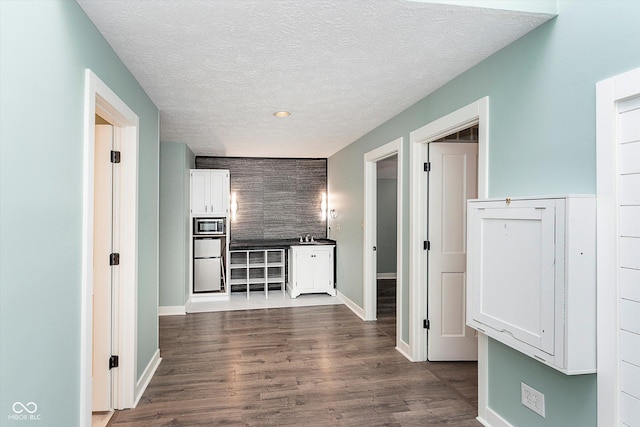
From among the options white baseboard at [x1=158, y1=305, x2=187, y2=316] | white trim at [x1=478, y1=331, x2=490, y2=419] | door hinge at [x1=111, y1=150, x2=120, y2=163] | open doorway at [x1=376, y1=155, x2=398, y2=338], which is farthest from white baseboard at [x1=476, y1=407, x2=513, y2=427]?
open doorway at [x1=376, y1=155, x2=398, y2=338]

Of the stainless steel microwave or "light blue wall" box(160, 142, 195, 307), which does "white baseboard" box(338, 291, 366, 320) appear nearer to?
the stainless steel microwave

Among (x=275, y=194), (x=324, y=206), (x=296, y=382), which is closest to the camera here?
(x=296, y=382)

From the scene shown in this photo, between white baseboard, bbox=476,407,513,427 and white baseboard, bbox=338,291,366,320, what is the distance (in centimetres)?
258

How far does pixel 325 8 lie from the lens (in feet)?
6.04

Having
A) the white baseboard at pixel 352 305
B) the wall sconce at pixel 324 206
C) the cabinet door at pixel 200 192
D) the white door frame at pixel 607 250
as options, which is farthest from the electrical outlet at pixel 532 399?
the wall sconce at pixel 324 206

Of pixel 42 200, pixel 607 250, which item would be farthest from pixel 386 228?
pixel 42 200

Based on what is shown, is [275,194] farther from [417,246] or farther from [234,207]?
[417,246]

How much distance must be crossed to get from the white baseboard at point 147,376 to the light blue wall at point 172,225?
71.7 inches

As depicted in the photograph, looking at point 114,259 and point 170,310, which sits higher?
point 114,259

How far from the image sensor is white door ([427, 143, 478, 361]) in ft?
11.8

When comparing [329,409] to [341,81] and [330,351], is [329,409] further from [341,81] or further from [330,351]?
[341,81]

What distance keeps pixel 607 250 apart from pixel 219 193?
5266mm

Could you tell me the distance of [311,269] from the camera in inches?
249

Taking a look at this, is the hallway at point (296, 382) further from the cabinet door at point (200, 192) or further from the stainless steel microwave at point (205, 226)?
the cabinet door at point (200, 192)
